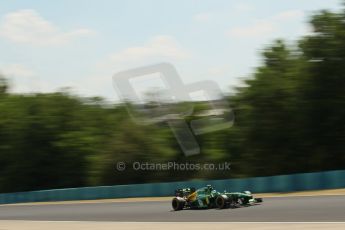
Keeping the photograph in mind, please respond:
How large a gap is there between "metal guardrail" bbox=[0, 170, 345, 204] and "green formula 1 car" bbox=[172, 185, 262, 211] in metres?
5.81

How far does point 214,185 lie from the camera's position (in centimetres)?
2727

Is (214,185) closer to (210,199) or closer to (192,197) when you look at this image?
(192,197)

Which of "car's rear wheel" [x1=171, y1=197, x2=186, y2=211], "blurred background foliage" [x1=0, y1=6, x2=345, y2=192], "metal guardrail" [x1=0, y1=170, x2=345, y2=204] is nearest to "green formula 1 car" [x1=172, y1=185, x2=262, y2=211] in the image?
"car's rear wheel" [x1=171, y1=197, x2=186, y2=211]

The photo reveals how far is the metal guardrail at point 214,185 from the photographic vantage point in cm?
2270

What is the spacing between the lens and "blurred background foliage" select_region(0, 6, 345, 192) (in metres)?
37.2

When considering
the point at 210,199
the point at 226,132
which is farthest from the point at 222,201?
the point at 226,132

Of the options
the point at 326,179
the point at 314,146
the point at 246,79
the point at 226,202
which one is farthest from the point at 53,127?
the point at 226,202

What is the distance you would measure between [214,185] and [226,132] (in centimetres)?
1812

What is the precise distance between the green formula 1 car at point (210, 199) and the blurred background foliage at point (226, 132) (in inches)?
796

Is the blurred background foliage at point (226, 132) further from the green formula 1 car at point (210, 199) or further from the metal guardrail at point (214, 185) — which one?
the green formula 1 car at point (210, 199)

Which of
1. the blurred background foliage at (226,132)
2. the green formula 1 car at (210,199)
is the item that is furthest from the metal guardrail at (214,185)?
the blurred background foliage at (226,132)

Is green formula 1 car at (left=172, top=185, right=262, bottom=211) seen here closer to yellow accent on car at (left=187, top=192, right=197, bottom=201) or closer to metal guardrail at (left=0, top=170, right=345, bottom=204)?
yellow accent on car at (left=187, top=192, right=197, bottom=201)

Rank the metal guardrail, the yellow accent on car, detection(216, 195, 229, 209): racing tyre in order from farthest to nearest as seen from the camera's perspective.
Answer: the metal guardrail
the yellow accent on car
detection(216, 195, 229, 209): racing tyre

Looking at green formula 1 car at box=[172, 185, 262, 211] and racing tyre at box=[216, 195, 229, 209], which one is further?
green formula 1 car at box=[172, 185, 262, 211]
